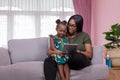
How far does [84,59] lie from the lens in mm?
2619

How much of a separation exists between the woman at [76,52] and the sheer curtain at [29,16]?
186cm

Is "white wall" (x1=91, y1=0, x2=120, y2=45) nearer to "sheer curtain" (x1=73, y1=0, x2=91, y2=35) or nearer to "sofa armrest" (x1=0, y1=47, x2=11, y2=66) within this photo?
"sheer curtain" (x1=73, y1=0, x2=91, y2=35)

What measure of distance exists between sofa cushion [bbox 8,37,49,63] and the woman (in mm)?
468

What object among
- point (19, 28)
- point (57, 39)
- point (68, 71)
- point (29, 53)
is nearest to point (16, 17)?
point (19, 28)

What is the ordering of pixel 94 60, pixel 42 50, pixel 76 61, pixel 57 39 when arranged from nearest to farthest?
pixel 76 61 < pixel 57 39 < pixel 94 60 < pixel 42 50

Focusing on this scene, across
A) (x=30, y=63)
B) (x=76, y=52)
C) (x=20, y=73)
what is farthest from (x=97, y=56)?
(x=20, y=73)

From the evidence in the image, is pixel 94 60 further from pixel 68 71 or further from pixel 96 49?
pixel 68 71

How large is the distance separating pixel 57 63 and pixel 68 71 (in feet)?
0.52

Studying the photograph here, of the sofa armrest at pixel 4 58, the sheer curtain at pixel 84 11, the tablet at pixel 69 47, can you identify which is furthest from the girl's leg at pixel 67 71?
the sheer curtain at pixel 84 11

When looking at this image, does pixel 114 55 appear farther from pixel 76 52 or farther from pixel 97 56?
pixel 97 56

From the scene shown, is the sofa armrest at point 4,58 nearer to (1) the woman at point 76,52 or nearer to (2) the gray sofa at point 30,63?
(2) the gray sofa at point 30,63

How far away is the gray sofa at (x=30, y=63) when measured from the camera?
8.75 ft

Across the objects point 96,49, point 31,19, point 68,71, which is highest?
point 31,19

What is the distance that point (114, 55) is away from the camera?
1720mm
